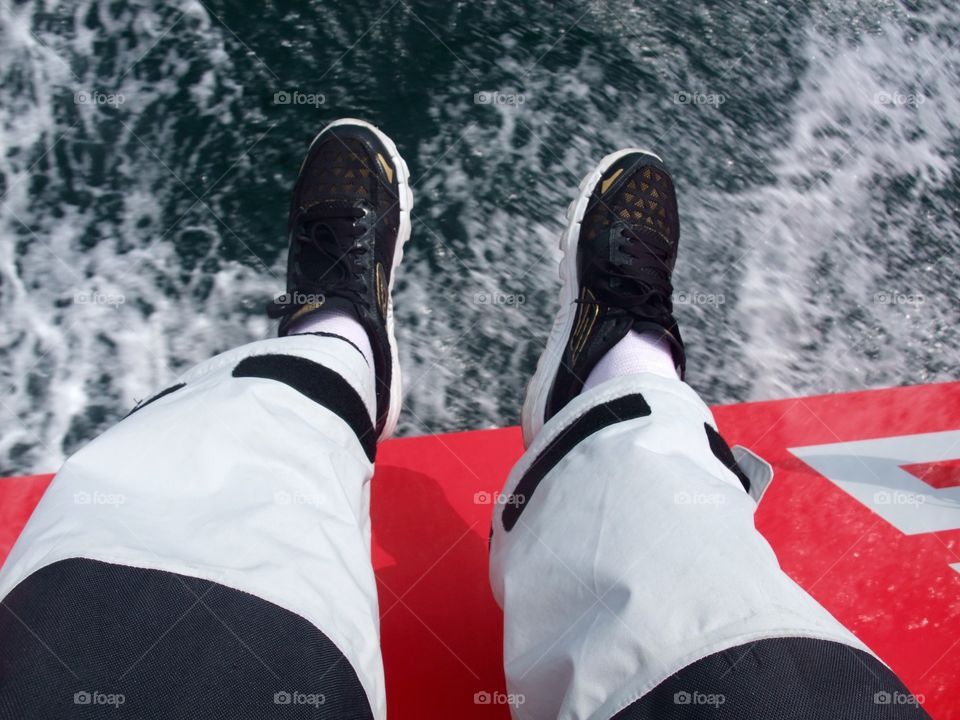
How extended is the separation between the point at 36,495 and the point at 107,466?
0.57 metres

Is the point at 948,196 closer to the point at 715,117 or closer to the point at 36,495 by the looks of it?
the point at 715,117

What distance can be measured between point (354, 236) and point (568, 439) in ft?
2.13

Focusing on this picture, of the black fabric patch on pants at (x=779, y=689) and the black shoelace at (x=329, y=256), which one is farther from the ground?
the black fabric patch on pants at (x=779, y=689)

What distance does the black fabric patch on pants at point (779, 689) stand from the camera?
1.75ft

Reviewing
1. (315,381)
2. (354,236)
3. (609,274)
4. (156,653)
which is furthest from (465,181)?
(156,653)

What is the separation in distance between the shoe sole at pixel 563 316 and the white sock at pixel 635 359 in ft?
0.23

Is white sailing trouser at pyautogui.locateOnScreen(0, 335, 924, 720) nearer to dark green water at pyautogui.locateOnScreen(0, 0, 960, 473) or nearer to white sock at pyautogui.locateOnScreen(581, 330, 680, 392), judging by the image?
white sock at pyautogui.locateOnScreen(581, 330, 680, 392)

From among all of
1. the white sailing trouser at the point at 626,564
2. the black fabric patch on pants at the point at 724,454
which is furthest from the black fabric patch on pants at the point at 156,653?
the black fabric patch on pants at the point at 724,454

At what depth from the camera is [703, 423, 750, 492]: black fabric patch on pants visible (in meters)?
0.79

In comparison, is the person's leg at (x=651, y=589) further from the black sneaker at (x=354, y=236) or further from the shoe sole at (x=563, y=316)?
the black sneaker at (x=354, y=236)

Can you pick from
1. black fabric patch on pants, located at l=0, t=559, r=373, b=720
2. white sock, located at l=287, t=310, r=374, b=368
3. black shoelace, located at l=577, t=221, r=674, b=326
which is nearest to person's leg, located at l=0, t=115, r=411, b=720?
black fabric patch on pants, located at l=0, t=559, r=373, b=720

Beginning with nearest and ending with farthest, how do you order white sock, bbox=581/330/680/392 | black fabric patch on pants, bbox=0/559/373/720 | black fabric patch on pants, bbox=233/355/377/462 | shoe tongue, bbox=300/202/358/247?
1. black fabric patch on pants, bbox=0/559/373/720
2. black fabric patch on pants, bbox=233/355/377/462
3. white sock, bbox=581/330/680/392
4. shoe tongue, bbox=300/202/358/247

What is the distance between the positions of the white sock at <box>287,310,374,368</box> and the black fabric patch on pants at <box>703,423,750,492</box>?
54 cm

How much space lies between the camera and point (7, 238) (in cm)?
134
